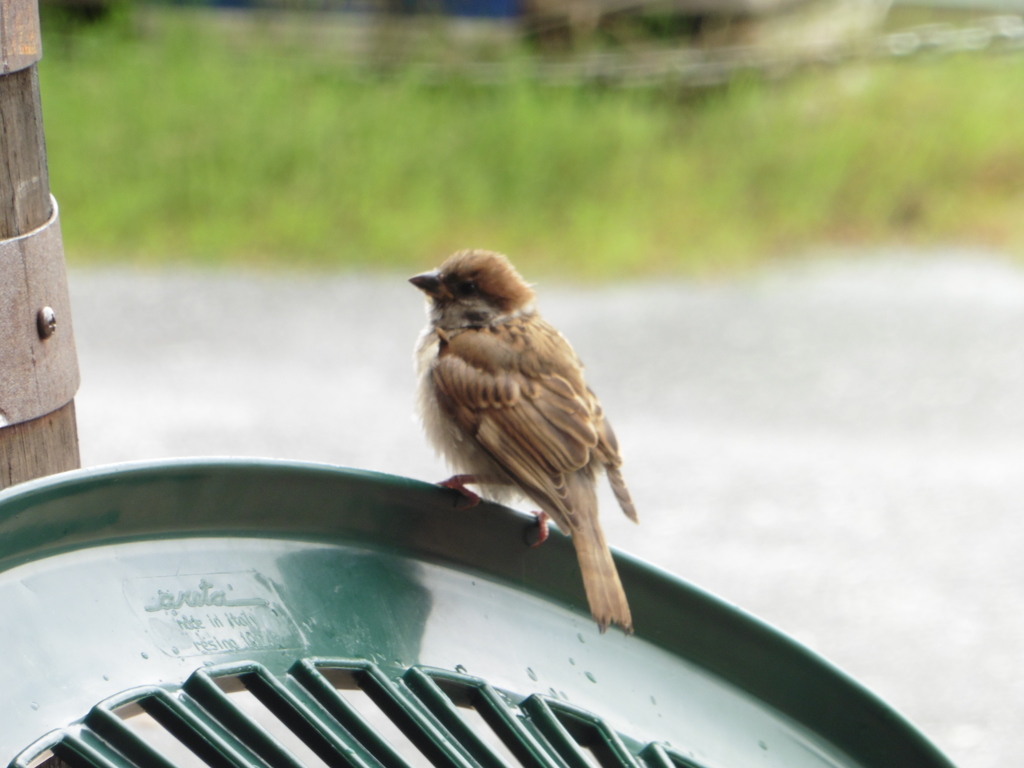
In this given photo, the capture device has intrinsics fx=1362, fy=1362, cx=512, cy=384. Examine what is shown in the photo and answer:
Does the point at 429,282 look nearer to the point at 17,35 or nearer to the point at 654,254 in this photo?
the point at 17,35

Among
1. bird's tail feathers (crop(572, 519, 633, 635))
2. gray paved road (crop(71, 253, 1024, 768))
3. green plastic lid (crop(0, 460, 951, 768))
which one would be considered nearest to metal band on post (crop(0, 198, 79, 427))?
green plastic lid (crop(0, 460, 951, 768))

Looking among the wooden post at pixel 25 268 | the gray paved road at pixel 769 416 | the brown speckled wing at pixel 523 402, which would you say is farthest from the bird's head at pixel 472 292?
the gray paved road at pixel 769 416

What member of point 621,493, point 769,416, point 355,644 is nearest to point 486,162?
point 769,416

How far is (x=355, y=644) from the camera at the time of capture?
177 centimetres

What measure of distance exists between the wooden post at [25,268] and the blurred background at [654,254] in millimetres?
3425

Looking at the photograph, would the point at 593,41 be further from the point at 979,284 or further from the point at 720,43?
the point at 979,284

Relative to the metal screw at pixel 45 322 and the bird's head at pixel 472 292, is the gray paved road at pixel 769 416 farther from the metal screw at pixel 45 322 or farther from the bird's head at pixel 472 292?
the metal screw at pixel 45 322

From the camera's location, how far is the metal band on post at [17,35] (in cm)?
181

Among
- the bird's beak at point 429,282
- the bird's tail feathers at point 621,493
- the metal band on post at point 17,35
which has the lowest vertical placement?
the bird's tail feathers at point 621,493

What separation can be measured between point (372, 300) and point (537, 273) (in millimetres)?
943

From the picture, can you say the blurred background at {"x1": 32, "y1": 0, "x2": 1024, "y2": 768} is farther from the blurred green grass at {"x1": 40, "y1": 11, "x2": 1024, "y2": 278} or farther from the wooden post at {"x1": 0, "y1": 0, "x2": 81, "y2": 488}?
the wooden post at {"x1": 0, "y1": 0, "x2": 81, "y2": 488}

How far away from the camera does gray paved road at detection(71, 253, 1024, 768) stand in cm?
509

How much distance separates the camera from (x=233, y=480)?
180 cm

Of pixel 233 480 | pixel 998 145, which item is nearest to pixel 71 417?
pixel 233 480
